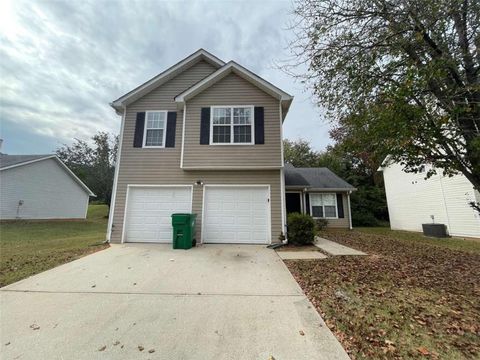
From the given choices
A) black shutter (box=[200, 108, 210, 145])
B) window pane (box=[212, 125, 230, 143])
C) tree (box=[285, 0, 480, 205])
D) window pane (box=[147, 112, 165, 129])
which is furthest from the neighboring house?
tree (box=[285, 0, 480, 205])

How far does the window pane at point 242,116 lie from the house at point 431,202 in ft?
19.4

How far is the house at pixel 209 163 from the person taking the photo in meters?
8.29

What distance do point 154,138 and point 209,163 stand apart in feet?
9.06

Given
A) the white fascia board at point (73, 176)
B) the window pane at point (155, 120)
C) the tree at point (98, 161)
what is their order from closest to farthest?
the window pane at point (155, 120) < the white fascia board at point (73, 176) < the tree at point (98, 161)

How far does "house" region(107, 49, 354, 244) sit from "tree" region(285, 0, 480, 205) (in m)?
2.90

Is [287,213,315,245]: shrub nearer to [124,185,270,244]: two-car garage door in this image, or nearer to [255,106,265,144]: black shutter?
[124,185,270,244]: two-car garage door

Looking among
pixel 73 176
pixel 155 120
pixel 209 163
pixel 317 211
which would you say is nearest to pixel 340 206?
pixel 317 211

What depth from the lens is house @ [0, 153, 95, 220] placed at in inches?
624

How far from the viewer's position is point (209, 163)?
839 cm

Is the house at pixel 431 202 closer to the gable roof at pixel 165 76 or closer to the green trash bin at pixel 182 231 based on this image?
the green trash bin at pixel 182 231

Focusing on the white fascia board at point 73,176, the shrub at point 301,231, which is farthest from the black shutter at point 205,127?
the white fascia board at point 73,176

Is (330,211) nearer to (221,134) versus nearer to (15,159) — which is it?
(221,134)

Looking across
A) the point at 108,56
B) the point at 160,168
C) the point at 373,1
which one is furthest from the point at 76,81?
the point at 373,1

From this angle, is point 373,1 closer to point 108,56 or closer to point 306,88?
point 306,88
